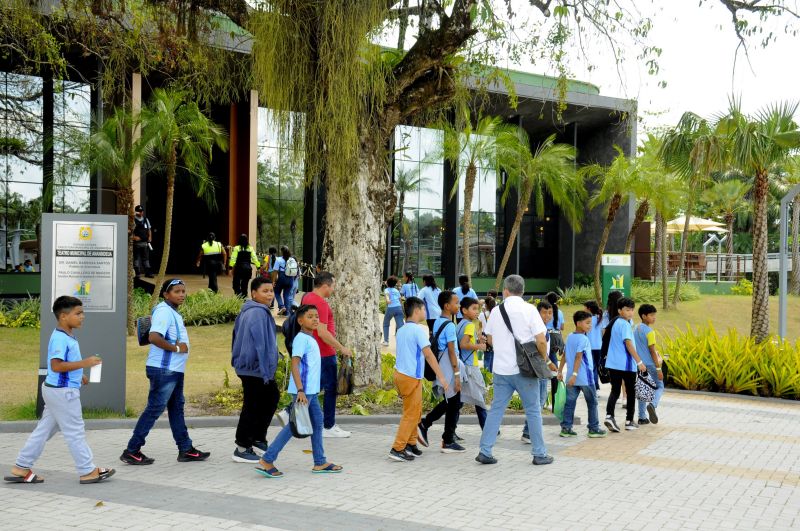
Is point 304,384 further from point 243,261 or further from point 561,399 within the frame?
point 243,261

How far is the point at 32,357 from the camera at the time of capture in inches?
606

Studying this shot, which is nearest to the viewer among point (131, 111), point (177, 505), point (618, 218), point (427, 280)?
point (177, 505)

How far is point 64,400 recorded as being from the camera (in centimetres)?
640

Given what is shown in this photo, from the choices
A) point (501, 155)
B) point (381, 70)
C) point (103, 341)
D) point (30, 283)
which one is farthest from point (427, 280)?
point (30, 283)

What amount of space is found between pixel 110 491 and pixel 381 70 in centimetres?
Answer: 631

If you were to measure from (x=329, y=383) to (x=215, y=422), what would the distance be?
5.70ft

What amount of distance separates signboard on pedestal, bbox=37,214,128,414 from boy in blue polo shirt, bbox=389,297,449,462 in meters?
3.36

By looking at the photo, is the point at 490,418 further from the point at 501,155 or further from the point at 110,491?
the point at 501,155

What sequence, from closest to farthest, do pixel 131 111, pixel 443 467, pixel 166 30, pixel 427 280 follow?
pixel 443 467, pixel 166 30, pixel 427 280, pixel 131 111

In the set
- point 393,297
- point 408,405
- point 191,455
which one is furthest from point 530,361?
point 393,297

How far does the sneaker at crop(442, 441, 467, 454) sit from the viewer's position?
327 inches

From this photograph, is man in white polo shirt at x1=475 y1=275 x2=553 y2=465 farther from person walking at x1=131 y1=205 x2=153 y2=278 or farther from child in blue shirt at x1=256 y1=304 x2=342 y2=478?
person walking at x1=131 y1=205 x2=153 y2=278

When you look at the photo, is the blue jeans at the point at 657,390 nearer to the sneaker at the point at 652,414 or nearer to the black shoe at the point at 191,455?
the sneaker at the point at 652,414

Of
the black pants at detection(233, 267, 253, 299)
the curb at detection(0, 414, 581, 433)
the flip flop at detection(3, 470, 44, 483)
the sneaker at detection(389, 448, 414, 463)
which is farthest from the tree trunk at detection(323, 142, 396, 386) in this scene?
the black pants at detection(233, 267, 253, 299)
